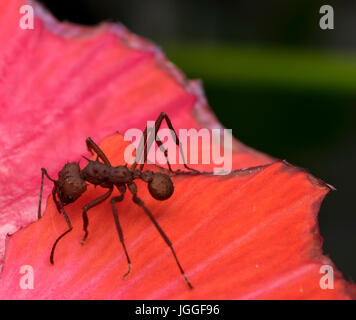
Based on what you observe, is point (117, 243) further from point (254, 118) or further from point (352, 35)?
point (352, 35)

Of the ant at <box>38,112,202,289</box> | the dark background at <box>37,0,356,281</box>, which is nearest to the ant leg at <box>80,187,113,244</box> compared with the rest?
the ant at <box>38,112,202,289</box>

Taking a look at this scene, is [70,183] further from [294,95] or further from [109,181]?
[294,95]

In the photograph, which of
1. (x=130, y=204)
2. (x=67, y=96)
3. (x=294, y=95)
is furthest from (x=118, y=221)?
(x=294, y=95)

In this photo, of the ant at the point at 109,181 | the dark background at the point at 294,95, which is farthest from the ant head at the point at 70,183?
the dark background at the point at 294,95

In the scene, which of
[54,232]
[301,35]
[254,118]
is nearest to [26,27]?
[54,232]

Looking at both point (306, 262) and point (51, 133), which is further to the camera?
point (51, 133)
